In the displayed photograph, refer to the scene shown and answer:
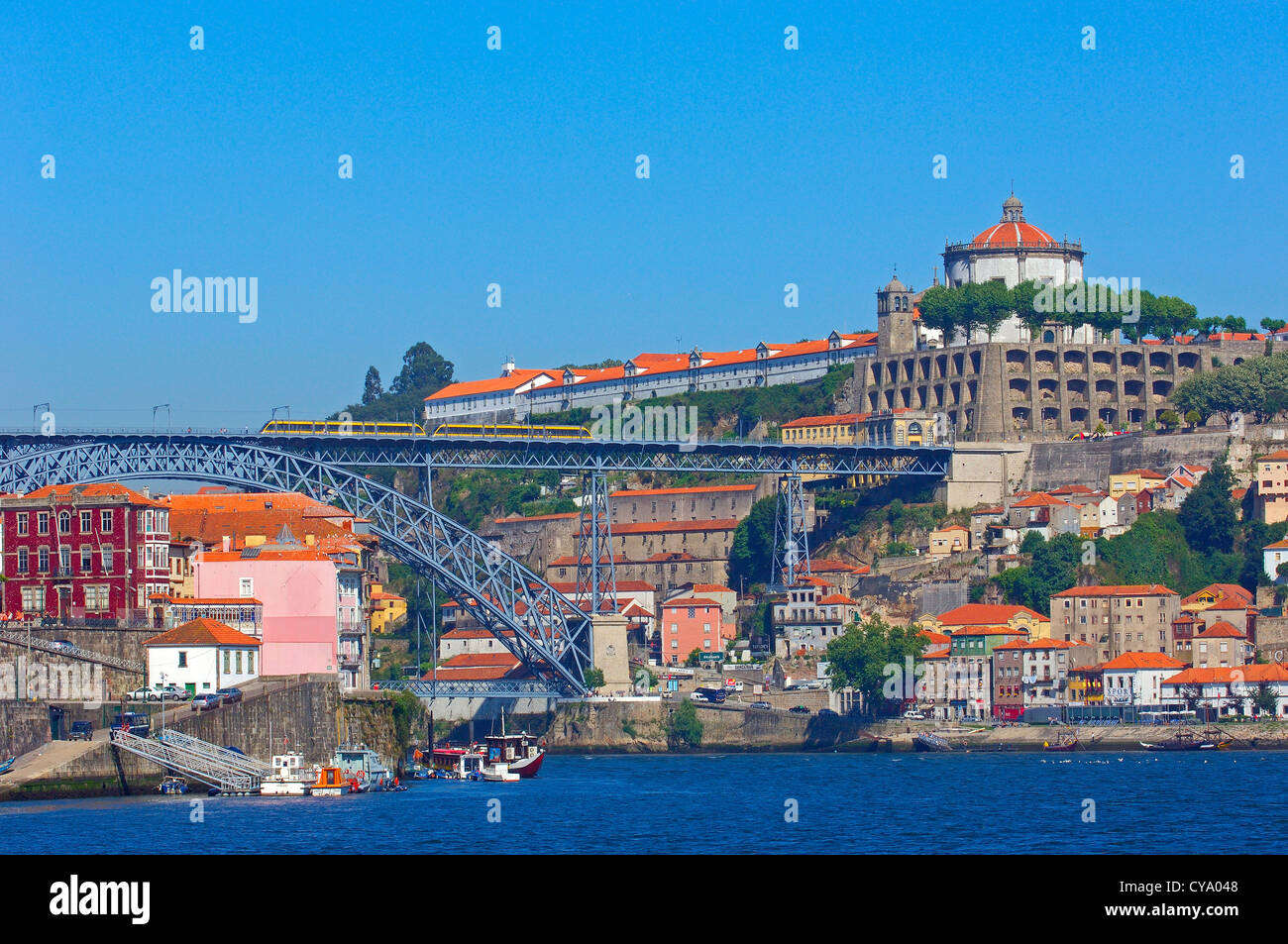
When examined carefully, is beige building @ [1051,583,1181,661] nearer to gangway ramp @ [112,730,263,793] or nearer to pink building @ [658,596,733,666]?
pink building @ [658,596,733,666]

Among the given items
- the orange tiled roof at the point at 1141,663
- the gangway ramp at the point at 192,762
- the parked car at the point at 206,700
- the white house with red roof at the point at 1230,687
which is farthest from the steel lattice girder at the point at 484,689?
the gangway ramp at the point at 192,762

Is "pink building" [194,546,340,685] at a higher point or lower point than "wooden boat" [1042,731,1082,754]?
higher

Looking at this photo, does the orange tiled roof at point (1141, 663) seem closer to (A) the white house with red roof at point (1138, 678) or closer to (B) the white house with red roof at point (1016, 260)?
(A) the white house with red roof at point (1138, 678)

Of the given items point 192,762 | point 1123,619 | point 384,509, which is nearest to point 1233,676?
point 1123,619

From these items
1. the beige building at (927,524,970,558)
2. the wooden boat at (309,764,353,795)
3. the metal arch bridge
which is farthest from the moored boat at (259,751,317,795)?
the beige building at (927,524,970,558)

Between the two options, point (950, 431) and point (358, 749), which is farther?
point (950, 431)
